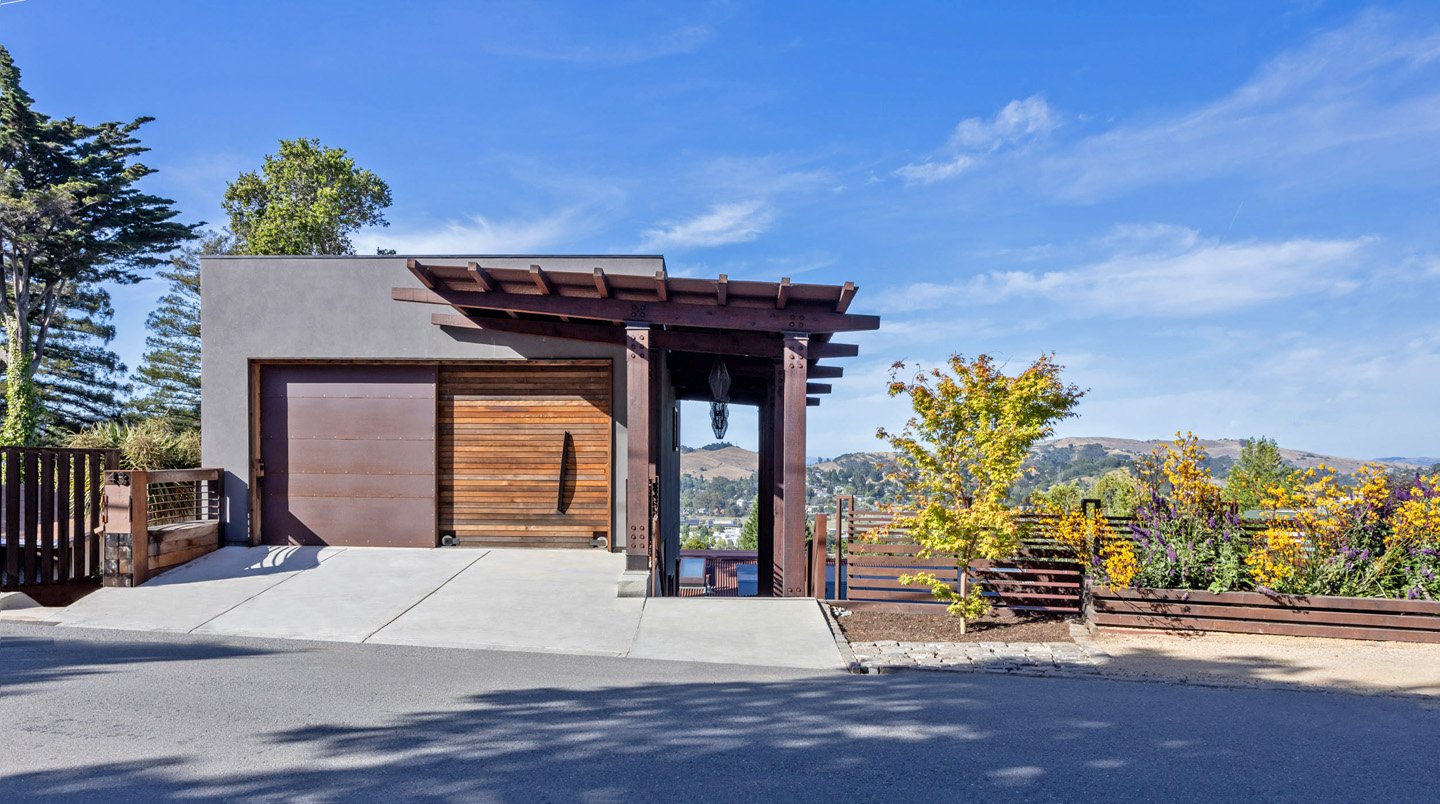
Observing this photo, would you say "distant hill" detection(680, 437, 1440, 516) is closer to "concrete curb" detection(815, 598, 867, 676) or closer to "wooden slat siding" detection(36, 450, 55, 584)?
"concrete curb" detection(815, 598, 867, 676)

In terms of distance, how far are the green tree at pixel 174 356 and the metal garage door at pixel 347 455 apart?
2206cm

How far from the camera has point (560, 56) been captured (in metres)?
12.6

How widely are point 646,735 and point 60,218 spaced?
101 ft

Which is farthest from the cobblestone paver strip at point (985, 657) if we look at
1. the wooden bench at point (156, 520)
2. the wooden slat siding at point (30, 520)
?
the wooden slat siding at point (30, 520)

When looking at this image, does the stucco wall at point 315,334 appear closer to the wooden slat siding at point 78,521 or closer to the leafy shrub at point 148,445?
the leafy shrub at point 148,445

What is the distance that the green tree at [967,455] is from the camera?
27.2 ft

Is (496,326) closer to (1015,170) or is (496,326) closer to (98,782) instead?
(98,782)

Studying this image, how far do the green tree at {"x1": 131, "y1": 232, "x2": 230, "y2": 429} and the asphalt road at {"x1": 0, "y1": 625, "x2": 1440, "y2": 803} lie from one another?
27.6 meters

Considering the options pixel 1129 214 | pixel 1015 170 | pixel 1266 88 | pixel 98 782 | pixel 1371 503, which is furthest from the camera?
pixel 1129 214

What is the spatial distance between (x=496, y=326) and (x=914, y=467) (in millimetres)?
5257

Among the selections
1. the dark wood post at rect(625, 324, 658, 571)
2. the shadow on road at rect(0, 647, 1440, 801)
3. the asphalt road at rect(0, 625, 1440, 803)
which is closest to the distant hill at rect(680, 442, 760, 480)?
the dark wood post at rect(625, 324, 658, 571)

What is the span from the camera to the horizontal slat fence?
8758 millimetres

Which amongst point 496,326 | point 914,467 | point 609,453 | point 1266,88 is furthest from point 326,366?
point 1266,88

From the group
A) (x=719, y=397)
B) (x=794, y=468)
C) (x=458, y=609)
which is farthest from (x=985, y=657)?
(x=719, y=397)
